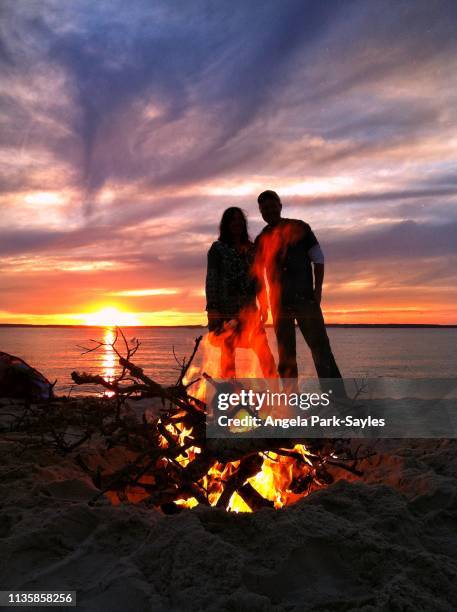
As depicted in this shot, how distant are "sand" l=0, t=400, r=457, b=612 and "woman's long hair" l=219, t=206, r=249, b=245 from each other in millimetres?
3347

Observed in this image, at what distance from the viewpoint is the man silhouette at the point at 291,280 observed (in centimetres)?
589

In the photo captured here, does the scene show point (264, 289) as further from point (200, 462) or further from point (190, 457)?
point (200, 462)

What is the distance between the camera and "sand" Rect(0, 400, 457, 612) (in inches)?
86.2

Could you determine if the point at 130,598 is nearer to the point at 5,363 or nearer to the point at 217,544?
the point at 217,544

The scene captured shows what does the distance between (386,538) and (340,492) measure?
1.99 feet

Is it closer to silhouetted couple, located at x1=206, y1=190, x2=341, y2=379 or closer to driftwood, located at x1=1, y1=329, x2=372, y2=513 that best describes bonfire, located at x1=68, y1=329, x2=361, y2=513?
driftwood, located at x1=1, y1=329, x2=372, y2=513

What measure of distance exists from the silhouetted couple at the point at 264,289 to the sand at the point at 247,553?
8.34 ft

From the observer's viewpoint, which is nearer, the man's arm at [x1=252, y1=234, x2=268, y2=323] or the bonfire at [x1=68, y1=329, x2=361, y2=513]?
the bonfire at [x1=68, y1=329, x2=361, y2=513]

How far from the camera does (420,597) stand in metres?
2.15

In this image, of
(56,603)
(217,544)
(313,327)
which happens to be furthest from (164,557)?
(313,327)

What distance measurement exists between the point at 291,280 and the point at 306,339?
29.3 inches

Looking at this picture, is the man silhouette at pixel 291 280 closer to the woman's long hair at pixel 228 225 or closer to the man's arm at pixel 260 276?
the man's arm at pixel 260 276

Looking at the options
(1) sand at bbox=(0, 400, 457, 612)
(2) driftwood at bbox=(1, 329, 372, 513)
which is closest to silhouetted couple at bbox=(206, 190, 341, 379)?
(2) driftwood at bbox=(1, 329, 372, 513)

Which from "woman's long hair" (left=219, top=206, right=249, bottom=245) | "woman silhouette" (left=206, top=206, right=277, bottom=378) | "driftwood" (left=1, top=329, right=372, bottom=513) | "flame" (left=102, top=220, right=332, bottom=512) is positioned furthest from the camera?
"woman's long hair" (left=219, top=206, right=249, bottom=245)
